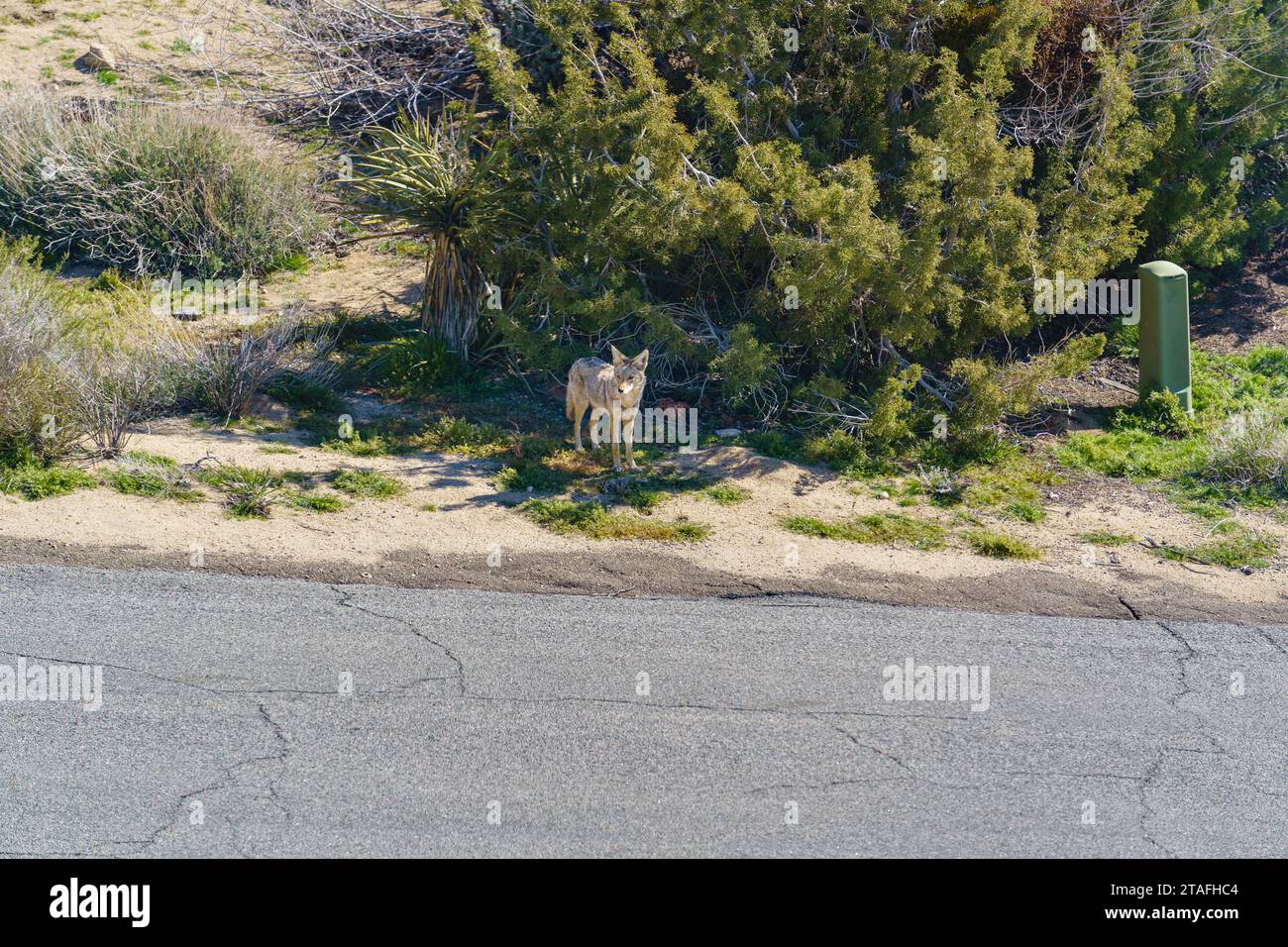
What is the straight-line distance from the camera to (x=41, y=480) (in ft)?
32.7

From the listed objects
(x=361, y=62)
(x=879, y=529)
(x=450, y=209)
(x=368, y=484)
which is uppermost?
(x=361, y=62)

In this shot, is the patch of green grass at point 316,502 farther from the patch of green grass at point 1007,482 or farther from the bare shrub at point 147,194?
the bare shrub at point 147,194

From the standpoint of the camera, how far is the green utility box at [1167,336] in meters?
12.3

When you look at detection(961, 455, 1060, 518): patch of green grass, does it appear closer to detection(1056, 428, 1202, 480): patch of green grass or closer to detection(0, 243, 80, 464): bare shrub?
detection(1056, 428, 1202, 480): patch of green grass

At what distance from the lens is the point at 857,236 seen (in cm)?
1120

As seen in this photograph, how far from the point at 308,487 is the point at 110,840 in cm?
450

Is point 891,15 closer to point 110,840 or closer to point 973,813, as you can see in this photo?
point 973,813

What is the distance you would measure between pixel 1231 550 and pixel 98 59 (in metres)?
16.0

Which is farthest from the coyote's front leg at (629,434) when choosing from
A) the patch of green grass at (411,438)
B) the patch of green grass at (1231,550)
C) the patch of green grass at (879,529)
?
the patch of green grass at (1231,550)

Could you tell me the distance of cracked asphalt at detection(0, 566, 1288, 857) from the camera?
636cm

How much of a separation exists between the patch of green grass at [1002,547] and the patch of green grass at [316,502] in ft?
16.7

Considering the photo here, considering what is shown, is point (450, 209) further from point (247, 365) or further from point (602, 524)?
point (602, 524)

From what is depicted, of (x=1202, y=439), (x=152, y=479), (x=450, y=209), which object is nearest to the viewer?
(x=152, y=479)

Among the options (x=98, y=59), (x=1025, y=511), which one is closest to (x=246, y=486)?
(x=1025, y=511)
